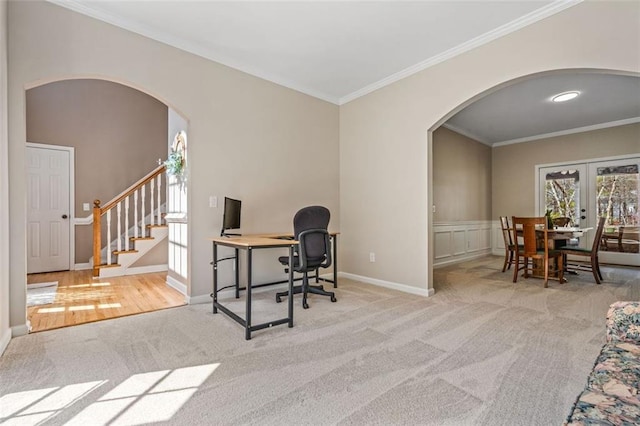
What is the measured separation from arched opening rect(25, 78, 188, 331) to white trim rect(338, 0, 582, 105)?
2.78 metres

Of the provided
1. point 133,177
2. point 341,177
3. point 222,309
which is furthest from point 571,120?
point 133,177

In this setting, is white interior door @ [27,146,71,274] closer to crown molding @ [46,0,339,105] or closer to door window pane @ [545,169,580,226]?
crown molding @ [46,0,339,105]

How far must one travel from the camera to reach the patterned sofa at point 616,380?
816 mm

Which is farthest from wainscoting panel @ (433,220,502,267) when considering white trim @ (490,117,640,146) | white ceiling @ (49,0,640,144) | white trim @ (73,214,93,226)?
white trim @ (73,214,93,226)

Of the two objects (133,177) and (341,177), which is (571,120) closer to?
(341,177)

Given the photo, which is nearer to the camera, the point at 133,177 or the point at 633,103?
the point at 633,103

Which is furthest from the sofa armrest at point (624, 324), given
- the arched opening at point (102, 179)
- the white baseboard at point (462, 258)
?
the white baseboard at point (462, 258)

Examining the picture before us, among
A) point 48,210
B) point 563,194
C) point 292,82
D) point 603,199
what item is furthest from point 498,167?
point 48,210

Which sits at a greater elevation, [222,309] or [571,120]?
[571,120]

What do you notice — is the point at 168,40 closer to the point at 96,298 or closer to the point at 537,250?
the point at 96,298

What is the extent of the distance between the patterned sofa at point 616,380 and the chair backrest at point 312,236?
2.24m

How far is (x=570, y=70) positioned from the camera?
103 inches

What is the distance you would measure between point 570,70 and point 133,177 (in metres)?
6.63

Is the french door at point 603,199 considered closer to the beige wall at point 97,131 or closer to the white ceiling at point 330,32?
the white ceiling at point 330,32
